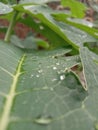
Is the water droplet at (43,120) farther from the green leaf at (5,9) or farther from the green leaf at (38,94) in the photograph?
the green leaf at (5,9)

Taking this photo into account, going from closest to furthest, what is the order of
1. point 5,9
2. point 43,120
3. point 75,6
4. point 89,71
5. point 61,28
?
point 43,120, point 89,71, point 5,9, point 61,28, point 75,6

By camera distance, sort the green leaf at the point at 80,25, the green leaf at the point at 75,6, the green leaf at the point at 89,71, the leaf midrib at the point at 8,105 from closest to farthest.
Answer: the leaf midrib at the point at 8,105 < the green leaf at the point at 89,71 < the green leaf at the point at 80,25 < the green leaf at the point at 75,6

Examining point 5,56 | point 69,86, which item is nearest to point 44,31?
point 5,56

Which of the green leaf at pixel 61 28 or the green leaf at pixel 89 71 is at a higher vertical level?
the green leaf at pixel 89 71

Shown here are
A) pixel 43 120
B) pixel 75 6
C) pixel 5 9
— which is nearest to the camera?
pixel 43 120

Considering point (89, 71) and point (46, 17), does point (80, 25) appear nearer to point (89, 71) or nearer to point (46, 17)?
point (46, 17)

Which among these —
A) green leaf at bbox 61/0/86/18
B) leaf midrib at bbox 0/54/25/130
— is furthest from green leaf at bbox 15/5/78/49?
leaf midrib at bbox 0/54/25/130

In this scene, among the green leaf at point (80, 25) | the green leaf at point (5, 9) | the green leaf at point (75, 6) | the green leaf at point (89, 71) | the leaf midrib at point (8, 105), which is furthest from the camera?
the green leaf at point (75, 6)

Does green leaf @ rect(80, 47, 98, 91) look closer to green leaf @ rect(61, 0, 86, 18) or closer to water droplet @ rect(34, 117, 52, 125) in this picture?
water droplet @ rect(34, 117, 52, 125)

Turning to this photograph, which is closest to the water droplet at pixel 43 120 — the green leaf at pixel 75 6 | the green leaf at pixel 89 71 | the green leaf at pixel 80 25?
the green leaf at pixel 89 71

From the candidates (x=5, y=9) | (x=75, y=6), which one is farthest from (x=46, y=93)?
(x=75, y=6)

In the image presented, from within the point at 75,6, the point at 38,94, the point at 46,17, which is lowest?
the point at 75,6
